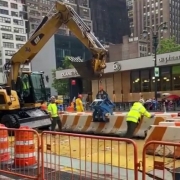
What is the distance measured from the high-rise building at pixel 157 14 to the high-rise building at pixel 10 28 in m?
57.4

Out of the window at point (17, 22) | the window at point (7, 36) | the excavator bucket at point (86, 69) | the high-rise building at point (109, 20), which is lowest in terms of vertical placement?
the excavator bucket at point (86, 69)

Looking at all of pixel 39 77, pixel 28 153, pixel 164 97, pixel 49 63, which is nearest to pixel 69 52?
pixel 49 63

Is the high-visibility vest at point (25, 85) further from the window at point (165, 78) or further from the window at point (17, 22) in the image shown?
the window at point (17, 22)

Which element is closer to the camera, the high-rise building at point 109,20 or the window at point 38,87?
the window at point 38,87

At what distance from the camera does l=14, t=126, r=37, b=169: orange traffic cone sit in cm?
723

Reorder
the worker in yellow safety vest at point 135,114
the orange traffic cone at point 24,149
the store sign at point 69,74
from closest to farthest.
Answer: the orange traffic cone at point 24,149
the worker in yellow safety vest at point 135,114
the store sign at point 69,74

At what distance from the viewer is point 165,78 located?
36.7 metres

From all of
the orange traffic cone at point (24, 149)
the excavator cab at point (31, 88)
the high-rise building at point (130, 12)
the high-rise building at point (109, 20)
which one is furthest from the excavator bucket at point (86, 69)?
the high-rise building at point (130, 12)

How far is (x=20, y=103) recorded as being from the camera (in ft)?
46.3

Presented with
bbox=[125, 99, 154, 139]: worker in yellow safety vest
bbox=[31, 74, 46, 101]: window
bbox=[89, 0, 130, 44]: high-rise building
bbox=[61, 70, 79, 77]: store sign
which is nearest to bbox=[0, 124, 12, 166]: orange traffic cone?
bbox=[125, 99, 154, 139]: worker in yellow safety vest

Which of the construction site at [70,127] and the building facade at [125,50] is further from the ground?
the building facade at [125,50]

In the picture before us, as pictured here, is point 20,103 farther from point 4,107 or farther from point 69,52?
point 69,52

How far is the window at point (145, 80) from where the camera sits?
3797 centimetres

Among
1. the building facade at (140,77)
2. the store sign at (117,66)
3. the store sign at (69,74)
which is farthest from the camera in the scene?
the store sign at (69,74)
